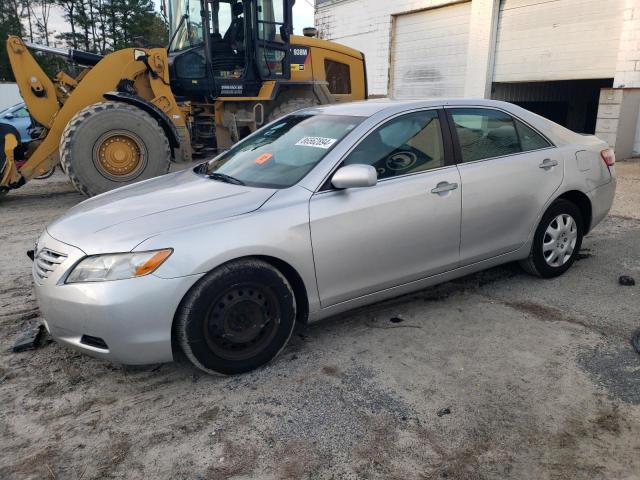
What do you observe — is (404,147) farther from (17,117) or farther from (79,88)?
(17,117)

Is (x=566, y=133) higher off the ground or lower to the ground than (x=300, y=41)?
lower

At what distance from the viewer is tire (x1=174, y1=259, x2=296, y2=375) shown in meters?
2.88

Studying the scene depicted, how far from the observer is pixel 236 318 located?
9.91ft

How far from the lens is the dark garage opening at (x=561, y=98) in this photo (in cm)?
1520

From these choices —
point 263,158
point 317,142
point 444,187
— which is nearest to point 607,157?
point 444,187

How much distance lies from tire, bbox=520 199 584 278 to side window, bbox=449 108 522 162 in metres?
0.66

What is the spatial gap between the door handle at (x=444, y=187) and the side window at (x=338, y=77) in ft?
24.6

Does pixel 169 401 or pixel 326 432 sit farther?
pixel 169 401

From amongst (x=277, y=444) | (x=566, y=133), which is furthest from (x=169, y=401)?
(x=566, y=133)

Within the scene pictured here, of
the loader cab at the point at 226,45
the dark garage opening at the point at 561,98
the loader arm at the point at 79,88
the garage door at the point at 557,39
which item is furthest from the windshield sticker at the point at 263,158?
the dark garage opening at the point at 561,98

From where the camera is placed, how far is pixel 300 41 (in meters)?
9.91

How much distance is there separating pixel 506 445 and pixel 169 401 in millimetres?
1787

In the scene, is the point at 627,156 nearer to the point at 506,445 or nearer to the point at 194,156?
the point at 194,156

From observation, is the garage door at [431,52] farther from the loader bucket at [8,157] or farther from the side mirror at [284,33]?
the loader bucket at [8,157]
